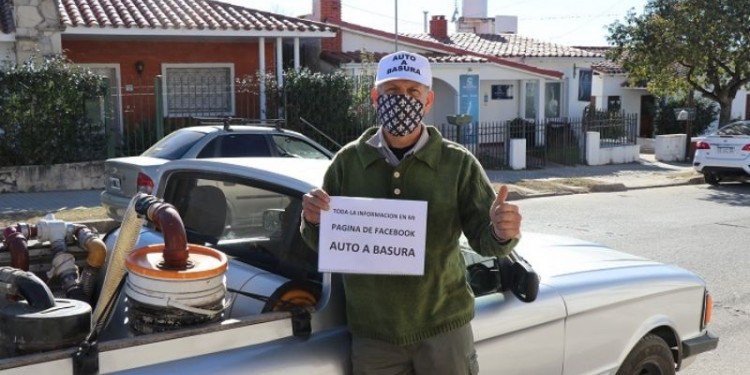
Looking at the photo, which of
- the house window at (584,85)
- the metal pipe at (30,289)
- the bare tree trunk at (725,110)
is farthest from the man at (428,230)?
the house window at (584,85)

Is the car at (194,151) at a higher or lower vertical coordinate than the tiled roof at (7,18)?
lower

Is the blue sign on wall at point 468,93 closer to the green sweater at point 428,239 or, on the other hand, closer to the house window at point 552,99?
the house window at point 552,99

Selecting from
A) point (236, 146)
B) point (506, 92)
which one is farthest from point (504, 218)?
point (506, 92)

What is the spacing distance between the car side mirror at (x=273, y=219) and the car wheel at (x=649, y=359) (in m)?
1.92

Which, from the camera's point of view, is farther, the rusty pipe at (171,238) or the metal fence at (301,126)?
the metal fence at (301,126)

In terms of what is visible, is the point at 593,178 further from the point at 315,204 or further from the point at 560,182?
the point at 315,204

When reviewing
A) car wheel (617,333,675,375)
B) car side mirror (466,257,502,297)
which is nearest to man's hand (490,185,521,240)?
car side mirror (466,257,502,297)

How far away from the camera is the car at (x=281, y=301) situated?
8.11 ft

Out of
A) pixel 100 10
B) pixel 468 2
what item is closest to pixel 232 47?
pixel 100 10

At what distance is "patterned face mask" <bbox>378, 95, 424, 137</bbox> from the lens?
2717 millimetres

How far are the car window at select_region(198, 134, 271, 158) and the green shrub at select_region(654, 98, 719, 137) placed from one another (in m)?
23.9

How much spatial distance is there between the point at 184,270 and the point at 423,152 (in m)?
0.92

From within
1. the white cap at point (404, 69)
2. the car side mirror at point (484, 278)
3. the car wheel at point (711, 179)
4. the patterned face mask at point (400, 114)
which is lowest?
the car wheel at point (711, 179)

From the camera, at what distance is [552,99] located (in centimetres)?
2648
